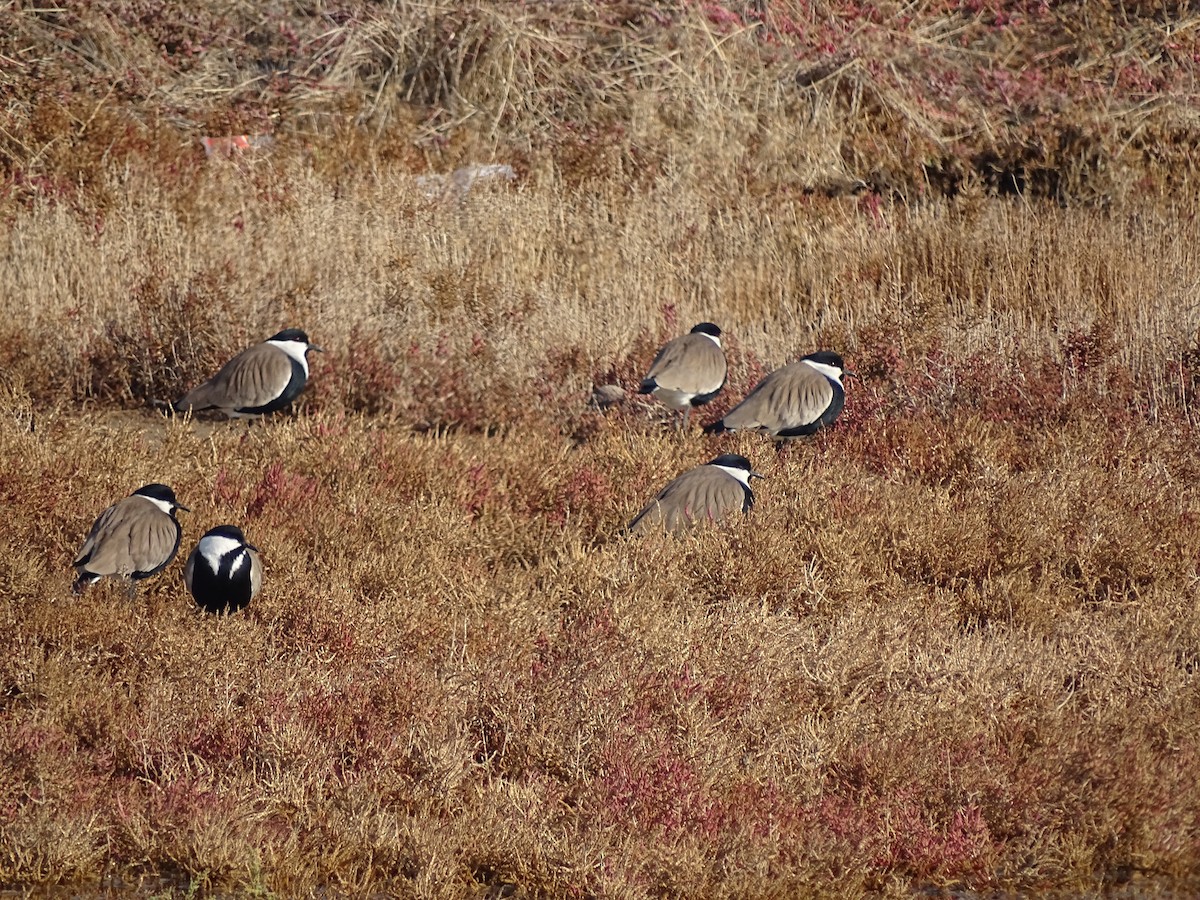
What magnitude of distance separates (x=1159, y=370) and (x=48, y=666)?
6.31 meters

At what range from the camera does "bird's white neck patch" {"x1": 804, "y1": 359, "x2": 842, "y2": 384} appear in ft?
27.5

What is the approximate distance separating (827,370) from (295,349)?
10.4 feet

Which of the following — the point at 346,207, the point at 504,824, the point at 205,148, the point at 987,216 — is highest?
the point at 504,824

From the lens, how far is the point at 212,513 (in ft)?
23.2

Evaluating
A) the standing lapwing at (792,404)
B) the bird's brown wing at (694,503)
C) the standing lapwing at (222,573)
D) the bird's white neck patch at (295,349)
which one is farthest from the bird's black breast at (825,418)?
the standing lapwing at (222,573)

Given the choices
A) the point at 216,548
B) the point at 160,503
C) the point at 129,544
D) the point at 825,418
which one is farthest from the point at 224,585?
the point at 825,418

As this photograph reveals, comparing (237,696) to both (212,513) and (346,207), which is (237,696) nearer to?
(212,513)

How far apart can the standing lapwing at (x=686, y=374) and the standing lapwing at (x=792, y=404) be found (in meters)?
0.32

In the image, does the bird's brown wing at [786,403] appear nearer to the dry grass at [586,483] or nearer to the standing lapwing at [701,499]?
the dry grass at [586,483]

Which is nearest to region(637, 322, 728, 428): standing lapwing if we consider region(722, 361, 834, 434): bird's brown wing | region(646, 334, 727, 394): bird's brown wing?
region(646, 334, 727, 394): bird's brown wing

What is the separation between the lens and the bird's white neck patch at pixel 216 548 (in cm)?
589

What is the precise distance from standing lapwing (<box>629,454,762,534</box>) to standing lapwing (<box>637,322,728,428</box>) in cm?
146

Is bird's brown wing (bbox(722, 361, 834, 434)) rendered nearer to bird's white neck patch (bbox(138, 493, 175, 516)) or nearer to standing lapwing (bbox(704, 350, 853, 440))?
standing lapwing (bbox(704, 350, 853, 440))

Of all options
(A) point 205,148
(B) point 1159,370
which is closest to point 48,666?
(B) point 1159,370
